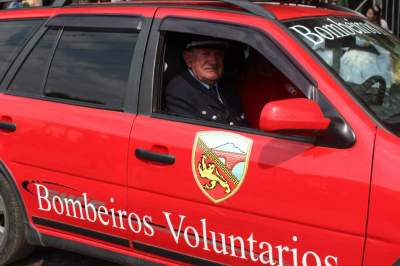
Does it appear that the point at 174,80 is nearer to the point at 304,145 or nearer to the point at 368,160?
the point at 304,145

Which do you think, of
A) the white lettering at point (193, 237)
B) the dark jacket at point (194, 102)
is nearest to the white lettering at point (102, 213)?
the white lettering at point (193, 237)

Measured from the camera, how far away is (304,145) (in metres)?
2.69

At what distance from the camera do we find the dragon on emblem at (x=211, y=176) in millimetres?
2846

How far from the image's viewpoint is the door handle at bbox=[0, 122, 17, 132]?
3619 mm

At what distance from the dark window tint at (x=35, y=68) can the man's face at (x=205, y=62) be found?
0.86m

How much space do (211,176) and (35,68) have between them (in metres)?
1.48

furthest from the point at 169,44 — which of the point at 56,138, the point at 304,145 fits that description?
the point at 304,145

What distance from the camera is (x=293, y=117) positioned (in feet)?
8.34

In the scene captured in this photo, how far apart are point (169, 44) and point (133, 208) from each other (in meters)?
0.94

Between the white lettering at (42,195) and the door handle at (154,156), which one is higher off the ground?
the door handle at (154,156)

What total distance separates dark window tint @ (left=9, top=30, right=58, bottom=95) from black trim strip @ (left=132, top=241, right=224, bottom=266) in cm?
115

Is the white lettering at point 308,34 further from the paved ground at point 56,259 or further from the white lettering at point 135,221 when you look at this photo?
the paved ground at point 56,259

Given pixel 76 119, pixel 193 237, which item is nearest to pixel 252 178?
pixel 193 237

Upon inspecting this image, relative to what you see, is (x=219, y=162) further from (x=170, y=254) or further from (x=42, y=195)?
(x=42, y=195)
